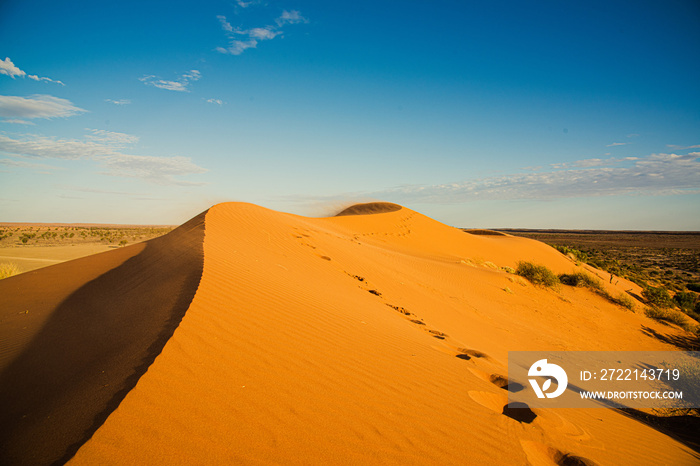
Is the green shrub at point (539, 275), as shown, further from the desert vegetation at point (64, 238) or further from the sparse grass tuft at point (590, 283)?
the desert vegetation at point (64, 238)

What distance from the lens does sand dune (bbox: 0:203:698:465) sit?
7.80ft

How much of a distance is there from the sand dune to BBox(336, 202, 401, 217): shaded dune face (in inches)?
1110

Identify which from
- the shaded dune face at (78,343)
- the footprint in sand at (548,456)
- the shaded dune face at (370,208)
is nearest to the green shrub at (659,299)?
the footprint in sand at (548,456)

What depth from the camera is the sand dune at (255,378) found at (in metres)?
2.38

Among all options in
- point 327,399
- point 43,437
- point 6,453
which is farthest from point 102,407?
point 327,399

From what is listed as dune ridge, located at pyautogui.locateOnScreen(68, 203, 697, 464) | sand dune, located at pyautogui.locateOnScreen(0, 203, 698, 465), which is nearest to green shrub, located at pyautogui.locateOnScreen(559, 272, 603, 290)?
sand dune, located at pyautogui.locateOnScreen(0, 203, 698, 465)

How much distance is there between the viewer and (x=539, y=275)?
1471cm

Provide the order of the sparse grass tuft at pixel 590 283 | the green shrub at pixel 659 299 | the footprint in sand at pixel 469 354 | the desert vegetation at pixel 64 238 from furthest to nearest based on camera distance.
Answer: the desert vegetation at pixel 64 238 < the green shrub at pixel 659 299 < the sparse grass tuft at pixel 590 283 < the footprint in sand at pixel 469 354

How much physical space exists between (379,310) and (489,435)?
4.13 metres

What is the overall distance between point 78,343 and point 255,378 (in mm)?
2878

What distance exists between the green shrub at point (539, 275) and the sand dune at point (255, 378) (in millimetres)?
7226

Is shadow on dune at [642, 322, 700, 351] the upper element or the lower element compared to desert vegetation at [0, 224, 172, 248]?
lower

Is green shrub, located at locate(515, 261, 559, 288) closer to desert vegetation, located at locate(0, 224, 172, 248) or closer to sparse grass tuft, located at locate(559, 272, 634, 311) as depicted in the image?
sparse grass tuft, located at locate(559, 272, 634, 311)

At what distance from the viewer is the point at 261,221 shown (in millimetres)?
12336
